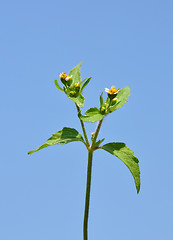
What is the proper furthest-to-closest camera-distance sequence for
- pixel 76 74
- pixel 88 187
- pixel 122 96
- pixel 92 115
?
pixel 76 74, pixel 122 96, pixel 92 115, pixel 88 187

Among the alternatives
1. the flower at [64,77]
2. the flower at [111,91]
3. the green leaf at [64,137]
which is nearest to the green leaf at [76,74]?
the flower at [64,77]

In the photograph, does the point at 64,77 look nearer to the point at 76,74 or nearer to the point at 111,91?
the point at 76,74

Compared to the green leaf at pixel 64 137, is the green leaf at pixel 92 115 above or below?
above

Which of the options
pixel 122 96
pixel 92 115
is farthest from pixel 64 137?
pixel 122 96

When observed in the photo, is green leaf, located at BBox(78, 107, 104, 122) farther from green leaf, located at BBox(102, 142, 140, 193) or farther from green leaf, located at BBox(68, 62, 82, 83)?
green leaf, located at BBox(68, 62, 82, 83)

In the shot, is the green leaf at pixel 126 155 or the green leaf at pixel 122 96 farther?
the green leaf at pixel 122 96

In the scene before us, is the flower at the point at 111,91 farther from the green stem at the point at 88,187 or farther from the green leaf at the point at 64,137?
the green leaf at the point at 64,137

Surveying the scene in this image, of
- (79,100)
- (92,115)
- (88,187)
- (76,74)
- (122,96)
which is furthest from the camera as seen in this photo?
(76,74)
